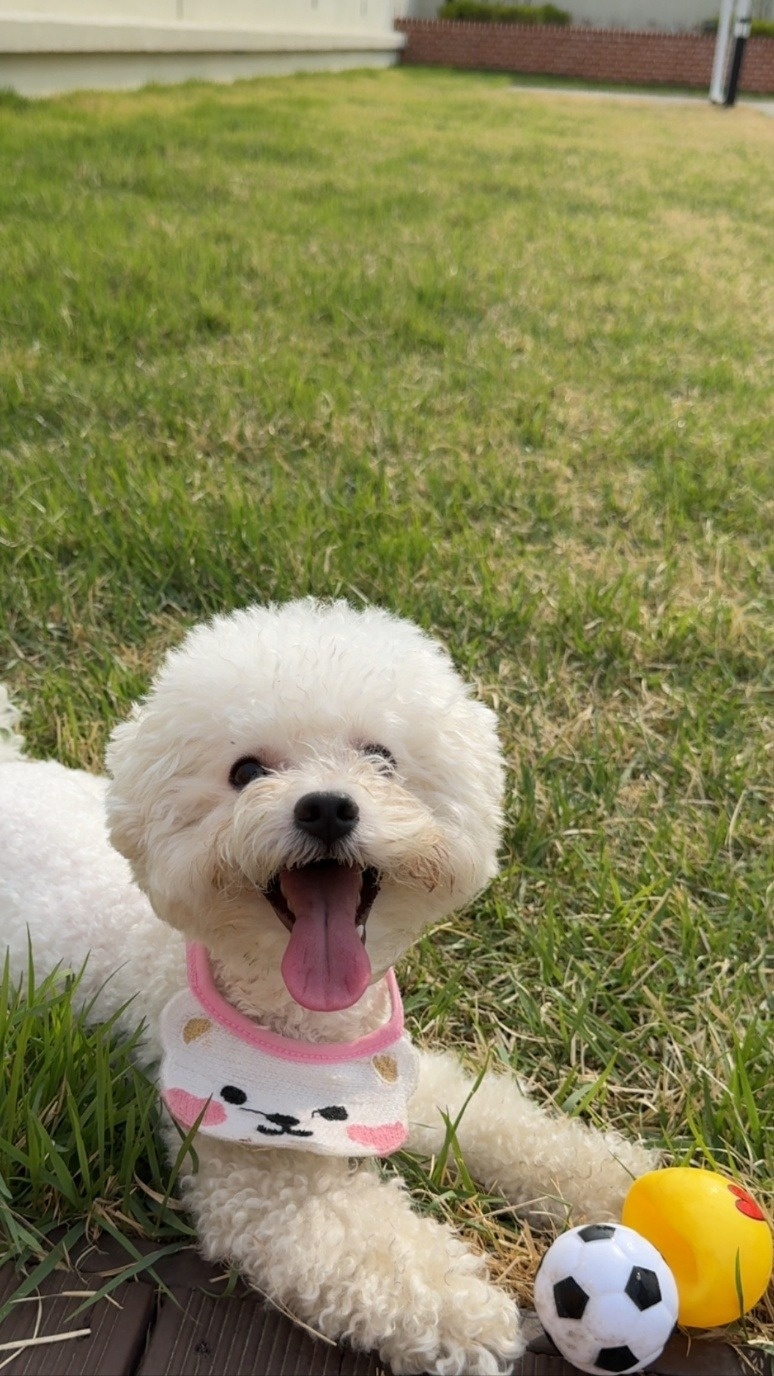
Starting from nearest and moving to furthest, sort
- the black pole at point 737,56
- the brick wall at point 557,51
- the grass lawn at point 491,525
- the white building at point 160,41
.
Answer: the grass lawn at point 491,525, the white building at point 160,41, the black pole at point 737,56, the brick wall at point 557,51

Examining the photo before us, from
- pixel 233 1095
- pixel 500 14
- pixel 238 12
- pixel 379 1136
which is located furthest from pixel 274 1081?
pixel 500 14

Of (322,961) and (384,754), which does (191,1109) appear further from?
(384,754)

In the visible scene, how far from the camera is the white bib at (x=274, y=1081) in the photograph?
61.1 inches

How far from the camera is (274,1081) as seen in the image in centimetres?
160

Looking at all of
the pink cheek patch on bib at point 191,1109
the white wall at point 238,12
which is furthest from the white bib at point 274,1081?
the white wall at point 238,12

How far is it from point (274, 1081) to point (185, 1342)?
1.13 ft

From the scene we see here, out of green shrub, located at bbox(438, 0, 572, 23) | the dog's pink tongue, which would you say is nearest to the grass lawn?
the dog's pink tongue

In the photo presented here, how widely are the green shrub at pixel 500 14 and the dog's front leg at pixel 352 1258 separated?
33.3m

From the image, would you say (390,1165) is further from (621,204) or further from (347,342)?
(621,204)

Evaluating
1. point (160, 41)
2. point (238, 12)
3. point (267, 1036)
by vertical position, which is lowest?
point (267, 1036)

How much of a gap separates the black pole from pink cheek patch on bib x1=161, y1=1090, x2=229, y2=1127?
2293 cm

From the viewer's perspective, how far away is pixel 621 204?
8.98 meters

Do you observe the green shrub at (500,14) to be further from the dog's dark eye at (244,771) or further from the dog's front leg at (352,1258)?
the dog's front leg at (352,1258)

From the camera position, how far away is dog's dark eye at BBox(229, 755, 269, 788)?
1627 mm
